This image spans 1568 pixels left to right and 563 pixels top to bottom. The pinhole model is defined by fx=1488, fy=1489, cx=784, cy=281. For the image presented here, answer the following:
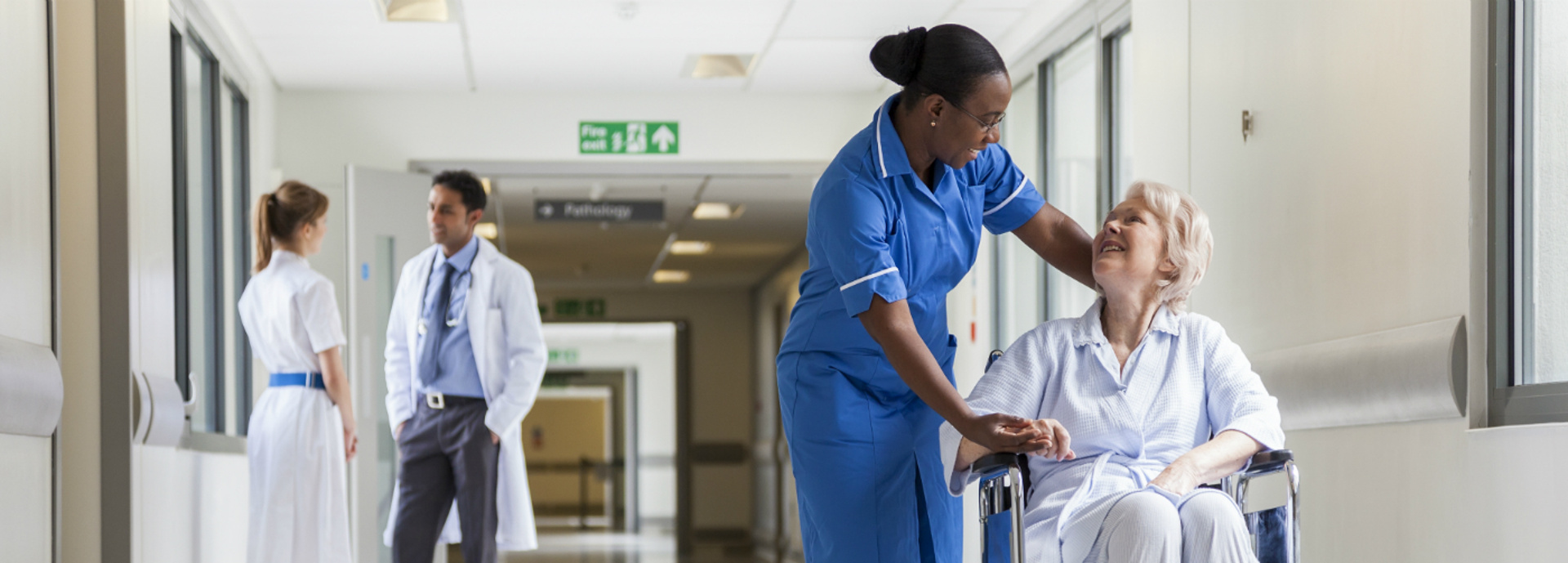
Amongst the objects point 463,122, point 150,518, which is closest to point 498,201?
point 463,122

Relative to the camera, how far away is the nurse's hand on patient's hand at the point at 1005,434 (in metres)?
2.13

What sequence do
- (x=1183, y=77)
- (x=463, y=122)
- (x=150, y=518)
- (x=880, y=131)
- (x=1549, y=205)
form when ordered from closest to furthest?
(x=880, y=131) → (x=1549, y=205) → (x=150, y=518) → (x=1183, y=77) → (x=463, y=122)

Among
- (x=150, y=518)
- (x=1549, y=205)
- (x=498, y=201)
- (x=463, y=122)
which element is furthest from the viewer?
(x=498, y=201)

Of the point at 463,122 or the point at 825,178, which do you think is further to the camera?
the point at 463,122

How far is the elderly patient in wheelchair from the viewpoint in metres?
2.30

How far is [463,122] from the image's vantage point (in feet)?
23.5

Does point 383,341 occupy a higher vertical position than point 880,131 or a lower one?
lower

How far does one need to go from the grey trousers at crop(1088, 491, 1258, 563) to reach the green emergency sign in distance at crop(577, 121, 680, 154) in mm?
5288

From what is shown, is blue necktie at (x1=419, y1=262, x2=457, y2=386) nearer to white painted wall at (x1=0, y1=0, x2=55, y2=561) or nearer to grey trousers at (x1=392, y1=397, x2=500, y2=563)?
grey trousers at (x1=392, y1=397, x2=500, y2=563)

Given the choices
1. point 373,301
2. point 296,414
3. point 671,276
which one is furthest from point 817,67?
point 671,276

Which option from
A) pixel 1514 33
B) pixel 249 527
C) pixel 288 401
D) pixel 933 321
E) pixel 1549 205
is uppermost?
pixel 1514 33

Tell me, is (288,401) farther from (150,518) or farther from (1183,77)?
(1183,77)

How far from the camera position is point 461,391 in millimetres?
4453

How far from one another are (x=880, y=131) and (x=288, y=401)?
8.71ft
